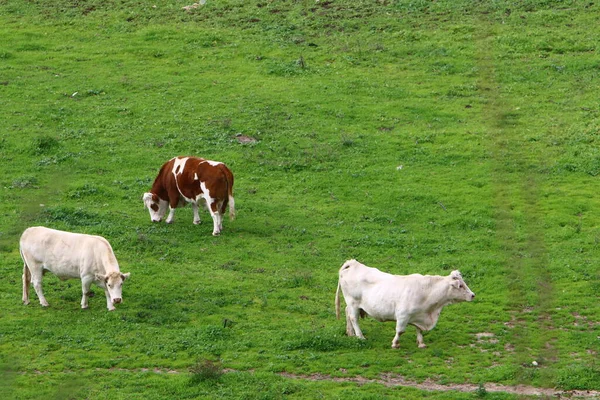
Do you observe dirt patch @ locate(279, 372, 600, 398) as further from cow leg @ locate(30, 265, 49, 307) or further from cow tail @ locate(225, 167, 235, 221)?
cow tail @ locate(225, 167, 235, 221)

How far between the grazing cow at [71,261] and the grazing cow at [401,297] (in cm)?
474

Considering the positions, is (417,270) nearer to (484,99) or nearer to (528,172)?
(528,172)

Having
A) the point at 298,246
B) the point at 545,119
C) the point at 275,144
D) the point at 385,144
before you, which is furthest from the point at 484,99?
the point at 298,246

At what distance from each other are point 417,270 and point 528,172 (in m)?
7.29

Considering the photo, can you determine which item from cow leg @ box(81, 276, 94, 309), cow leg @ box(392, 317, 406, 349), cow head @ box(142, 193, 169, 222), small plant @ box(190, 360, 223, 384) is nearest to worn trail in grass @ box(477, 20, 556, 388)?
cow leg @ box(392, 317, 406, 349)

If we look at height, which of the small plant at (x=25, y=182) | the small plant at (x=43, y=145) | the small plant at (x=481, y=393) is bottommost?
the small plant at (x=481, y=393)

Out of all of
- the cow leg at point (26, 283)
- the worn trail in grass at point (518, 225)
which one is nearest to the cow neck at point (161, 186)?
the cow leg at point (26, 283)

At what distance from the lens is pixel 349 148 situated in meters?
31.2

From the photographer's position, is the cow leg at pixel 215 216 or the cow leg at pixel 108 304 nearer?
the cow leg at pixel 108 304

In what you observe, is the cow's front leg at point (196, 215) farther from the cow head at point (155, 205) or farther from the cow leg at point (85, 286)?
the cow leg at point (85, 286)

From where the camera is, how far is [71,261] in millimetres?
21078

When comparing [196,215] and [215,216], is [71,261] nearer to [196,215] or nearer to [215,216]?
[215,216]

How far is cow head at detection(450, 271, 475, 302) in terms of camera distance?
19250 millimetres

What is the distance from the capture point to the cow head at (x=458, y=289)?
758 inches
